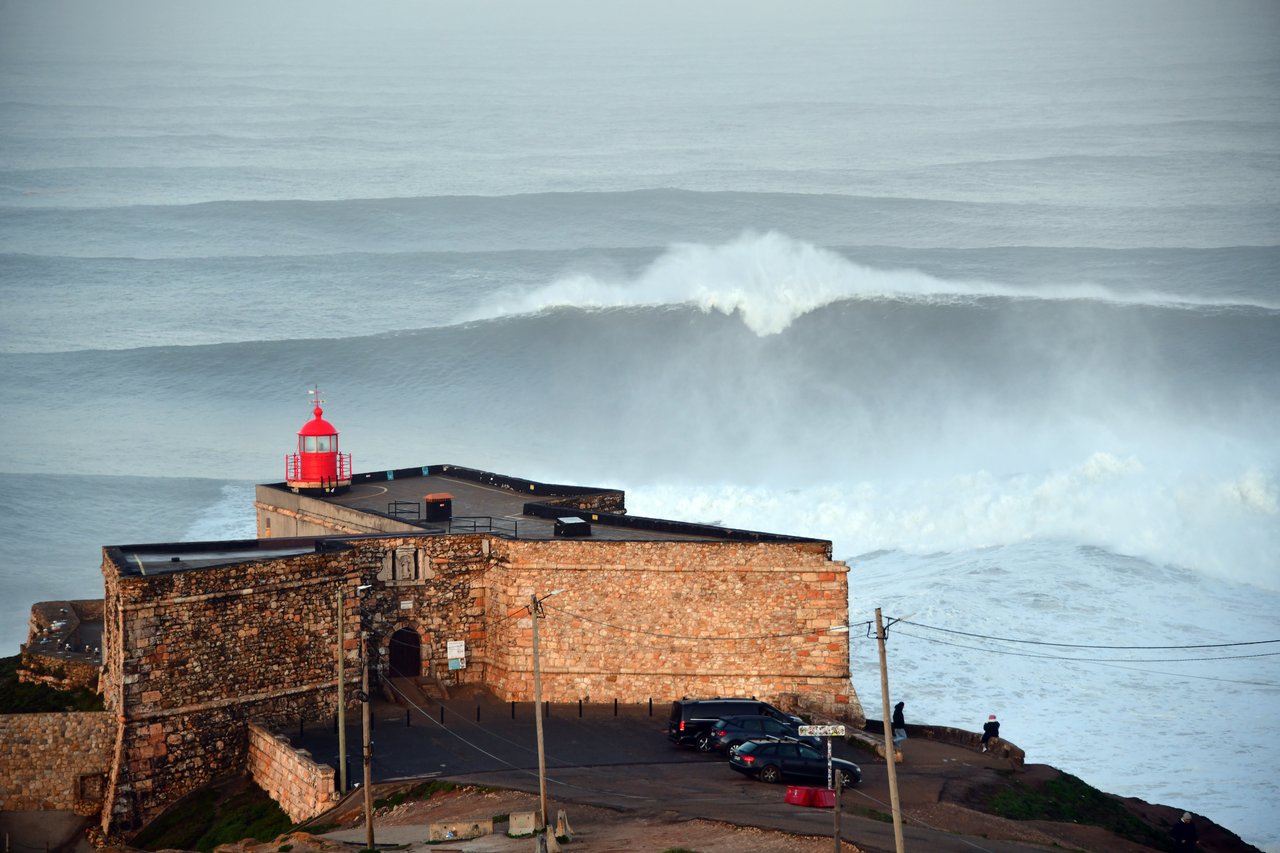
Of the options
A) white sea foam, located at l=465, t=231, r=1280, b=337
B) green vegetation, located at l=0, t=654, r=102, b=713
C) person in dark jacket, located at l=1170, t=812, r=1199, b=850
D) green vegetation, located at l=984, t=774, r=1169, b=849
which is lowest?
person in dark jacket, located at l=1170, t=812, r=1199, b=850

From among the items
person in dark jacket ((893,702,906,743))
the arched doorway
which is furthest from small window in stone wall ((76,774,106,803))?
person in dark jacket ((893,702,906,743))

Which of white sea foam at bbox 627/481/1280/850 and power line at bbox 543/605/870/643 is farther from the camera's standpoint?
white sea foam at bbox 627/481/1280/850

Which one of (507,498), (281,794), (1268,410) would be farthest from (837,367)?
(281,794)

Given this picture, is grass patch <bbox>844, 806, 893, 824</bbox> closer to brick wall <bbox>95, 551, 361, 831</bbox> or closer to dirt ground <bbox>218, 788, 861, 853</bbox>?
dirt ground <bbox>218, 788, 861, 853</bbox>

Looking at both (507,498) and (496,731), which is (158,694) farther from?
(507,498)

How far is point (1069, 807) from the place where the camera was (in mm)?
26234

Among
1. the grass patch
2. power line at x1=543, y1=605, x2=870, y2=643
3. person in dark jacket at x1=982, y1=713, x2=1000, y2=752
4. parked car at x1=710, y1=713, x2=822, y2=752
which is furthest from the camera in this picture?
power line at x1=543, y1=605, x2=870, y2=643

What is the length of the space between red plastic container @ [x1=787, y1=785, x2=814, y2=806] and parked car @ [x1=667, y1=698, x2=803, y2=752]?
3.22m

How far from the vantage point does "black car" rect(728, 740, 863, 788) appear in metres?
25.3

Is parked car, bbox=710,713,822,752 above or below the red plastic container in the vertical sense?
above

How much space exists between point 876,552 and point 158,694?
Result: 76.0ft

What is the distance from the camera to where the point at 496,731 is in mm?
28328

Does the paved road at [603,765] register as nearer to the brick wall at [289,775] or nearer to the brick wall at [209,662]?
the brick wall at [289,775]

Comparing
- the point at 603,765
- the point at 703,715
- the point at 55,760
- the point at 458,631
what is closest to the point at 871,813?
the point at 703,715
